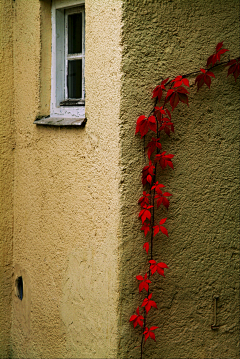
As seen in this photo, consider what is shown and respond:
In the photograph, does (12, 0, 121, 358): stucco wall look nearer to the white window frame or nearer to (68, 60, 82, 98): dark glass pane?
the white window frame

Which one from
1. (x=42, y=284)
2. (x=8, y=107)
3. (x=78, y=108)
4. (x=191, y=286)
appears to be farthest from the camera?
(x=8, y=107)

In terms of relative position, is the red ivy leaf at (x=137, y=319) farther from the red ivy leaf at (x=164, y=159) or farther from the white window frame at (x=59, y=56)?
the white window frame at (x=59, y=56)

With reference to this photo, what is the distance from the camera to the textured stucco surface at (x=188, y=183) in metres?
2.71

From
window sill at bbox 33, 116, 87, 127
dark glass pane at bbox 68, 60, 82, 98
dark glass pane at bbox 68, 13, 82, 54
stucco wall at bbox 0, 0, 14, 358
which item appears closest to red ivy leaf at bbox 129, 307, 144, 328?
window sill at bbox 33, 116, 87, 127

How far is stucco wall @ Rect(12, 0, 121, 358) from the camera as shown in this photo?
276 centimetres

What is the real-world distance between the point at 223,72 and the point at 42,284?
7.55 feet

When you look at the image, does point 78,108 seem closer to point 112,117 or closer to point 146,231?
point 112,117

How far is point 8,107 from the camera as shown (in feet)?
12.2

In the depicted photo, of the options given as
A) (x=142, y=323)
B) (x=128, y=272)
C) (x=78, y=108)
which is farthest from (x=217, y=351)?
(x=78, y=108)

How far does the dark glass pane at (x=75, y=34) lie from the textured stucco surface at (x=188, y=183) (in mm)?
849

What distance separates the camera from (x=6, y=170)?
3746mm

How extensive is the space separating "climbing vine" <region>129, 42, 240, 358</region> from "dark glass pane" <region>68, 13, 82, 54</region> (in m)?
1.01

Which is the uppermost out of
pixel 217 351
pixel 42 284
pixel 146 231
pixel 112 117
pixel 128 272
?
pixel 112 117

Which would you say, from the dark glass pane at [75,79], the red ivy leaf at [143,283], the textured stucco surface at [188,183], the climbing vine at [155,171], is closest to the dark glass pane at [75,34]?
the dark glass pane at [75,79]
